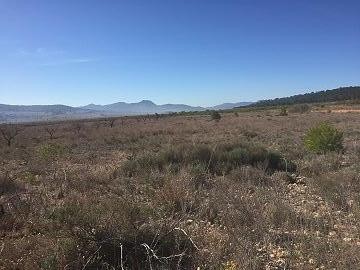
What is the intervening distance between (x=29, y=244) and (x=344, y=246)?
4.09 m

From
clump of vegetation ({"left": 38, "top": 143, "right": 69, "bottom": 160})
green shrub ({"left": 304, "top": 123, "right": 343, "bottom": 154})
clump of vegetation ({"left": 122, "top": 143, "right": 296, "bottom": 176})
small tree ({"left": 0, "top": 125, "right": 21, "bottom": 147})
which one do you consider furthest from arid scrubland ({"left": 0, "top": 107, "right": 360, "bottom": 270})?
small tree ({"left": 0, "top": 125, "right": 21, "bottom": 147})

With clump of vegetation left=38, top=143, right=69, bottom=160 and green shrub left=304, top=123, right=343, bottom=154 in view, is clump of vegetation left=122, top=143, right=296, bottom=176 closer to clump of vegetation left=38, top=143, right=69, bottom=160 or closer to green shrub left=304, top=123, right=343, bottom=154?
green shrub left=304, top=123, right=343, bottom=154

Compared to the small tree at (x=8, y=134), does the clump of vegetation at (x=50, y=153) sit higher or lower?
higher

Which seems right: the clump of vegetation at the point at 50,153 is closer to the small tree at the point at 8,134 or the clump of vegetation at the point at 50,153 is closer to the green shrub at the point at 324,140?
the green shrub at the point at 324,140

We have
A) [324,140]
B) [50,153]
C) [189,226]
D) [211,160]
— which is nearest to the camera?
[189,226]

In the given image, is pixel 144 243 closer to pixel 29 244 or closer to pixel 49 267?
pixel 49 267

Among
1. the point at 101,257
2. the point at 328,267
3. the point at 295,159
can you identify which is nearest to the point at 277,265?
the point at 328,267

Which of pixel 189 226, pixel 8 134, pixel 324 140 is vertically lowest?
pixel 8 134

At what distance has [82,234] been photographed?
5.45 metres

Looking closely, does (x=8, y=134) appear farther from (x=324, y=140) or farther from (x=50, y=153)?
(x=324, y=140)

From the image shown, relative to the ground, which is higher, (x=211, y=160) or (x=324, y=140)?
(x=324, y=140)

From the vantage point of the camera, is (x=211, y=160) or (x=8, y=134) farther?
(x=8, y=134)

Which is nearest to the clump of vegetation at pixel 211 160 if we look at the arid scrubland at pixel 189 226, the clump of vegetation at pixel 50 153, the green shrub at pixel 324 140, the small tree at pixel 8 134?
the arid scrubland at pixel 189 226

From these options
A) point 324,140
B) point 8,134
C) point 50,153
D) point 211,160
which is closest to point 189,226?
point 211,160
